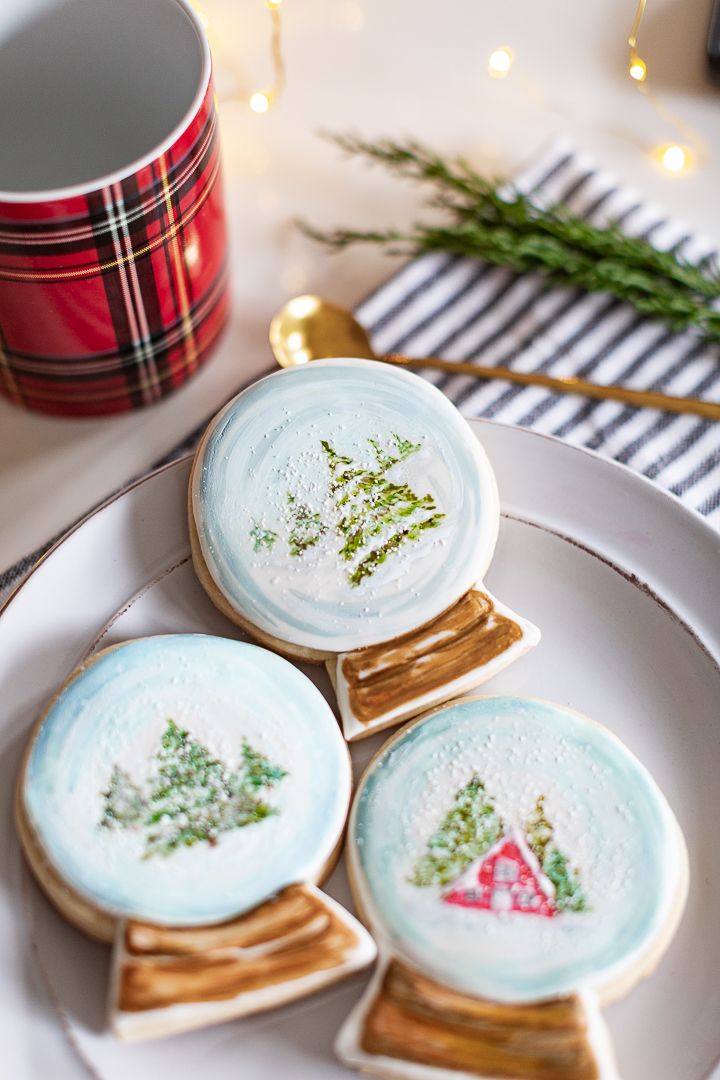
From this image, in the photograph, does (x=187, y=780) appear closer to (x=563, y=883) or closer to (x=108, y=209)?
(x=563, y=883)

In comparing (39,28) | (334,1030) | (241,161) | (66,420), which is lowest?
(334,1030)

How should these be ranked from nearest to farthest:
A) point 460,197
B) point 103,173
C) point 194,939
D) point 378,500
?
point 194,939 < point 378,500 < point 103,173 < point 460,197

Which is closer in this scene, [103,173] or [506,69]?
[103,173]

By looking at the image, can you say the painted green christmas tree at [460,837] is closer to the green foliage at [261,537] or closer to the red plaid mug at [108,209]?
the green foliage at [261,537]

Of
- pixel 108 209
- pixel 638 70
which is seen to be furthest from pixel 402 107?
pixel 108 209

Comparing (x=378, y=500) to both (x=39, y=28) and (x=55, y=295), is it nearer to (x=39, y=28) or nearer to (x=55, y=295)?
(x=55, y=295)

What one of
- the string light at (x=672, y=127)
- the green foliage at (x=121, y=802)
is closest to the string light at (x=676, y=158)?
the string light at (x=672, y=127)

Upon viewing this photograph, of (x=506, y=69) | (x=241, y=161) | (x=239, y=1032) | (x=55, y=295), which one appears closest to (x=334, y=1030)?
(x=239, y=1032)
